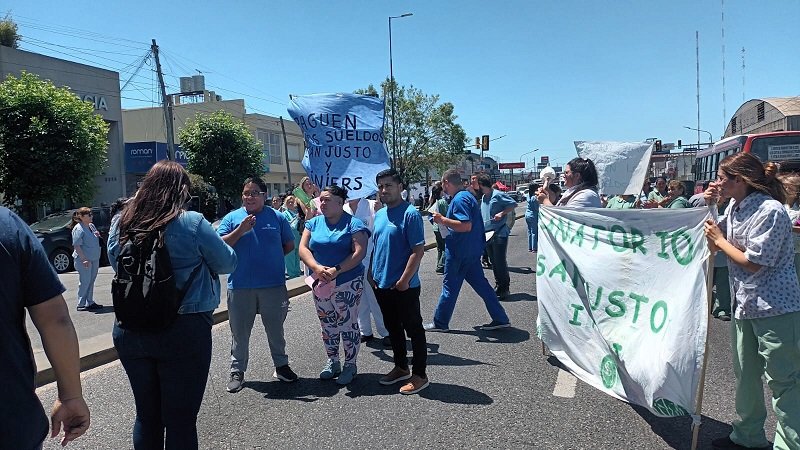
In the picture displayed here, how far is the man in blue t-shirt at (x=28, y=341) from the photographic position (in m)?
1.86

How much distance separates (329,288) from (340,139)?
79.4 inches

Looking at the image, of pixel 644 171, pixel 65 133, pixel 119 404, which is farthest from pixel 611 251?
pixel 65 133

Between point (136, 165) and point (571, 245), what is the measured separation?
29138mm

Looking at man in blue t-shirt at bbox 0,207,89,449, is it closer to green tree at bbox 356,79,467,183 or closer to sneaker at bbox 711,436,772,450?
sneaker at bbox 711,436,772,450

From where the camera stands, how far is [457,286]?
20.3 feet

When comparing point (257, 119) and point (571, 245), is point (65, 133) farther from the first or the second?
point (257, 119)

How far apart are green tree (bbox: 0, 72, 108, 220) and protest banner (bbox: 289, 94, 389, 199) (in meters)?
15.4

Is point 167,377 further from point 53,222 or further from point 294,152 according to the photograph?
point 294,152

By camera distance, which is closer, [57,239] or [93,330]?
[93,330]

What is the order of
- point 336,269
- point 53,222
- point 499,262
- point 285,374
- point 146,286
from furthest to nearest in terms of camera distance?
1. point 53,222
2. point 499,262
3. point 285,374
4. point 336,269
5. point 146,286

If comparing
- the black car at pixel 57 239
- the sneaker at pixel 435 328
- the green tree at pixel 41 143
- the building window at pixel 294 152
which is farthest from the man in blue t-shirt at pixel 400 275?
the building window at pixel 294 152

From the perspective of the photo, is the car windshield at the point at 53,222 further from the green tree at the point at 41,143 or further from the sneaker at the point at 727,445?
the sneaker at the point at 727,445

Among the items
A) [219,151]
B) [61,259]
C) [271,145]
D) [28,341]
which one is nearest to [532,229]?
[61,259]

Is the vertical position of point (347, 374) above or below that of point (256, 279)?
below
